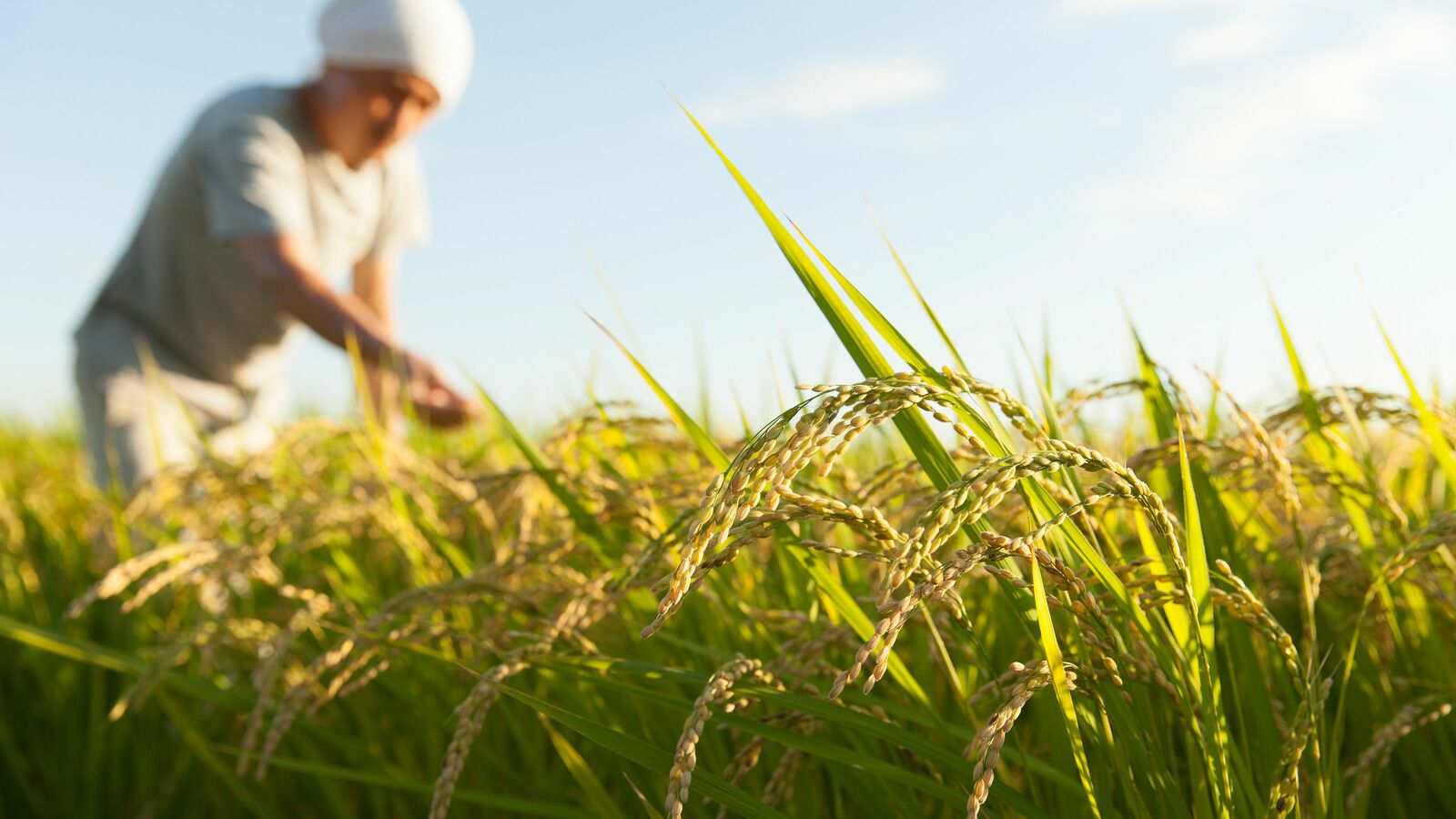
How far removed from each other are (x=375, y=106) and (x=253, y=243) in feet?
2.38

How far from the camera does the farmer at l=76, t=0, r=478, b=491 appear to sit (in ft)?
11.9

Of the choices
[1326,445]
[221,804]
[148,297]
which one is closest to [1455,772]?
[1326,445]

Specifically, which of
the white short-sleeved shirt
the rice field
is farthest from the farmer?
the rice field

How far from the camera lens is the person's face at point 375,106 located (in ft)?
12.7

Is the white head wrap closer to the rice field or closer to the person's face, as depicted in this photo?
the person's face

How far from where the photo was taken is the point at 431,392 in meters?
3.19

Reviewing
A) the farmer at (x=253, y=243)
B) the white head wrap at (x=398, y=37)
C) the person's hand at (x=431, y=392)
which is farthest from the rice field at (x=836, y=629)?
the white head wrap at (x=398, y=37)

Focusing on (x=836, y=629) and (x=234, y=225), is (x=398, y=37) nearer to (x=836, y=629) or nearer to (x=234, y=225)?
(x=234, y=225)

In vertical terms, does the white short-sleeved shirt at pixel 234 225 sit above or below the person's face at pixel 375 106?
below

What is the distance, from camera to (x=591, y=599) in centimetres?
130

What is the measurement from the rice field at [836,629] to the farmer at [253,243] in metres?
1.25

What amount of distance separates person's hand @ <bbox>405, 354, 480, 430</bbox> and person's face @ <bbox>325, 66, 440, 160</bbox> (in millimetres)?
1261

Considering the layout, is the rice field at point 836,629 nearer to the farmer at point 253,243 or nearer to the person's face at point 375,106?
the farmer at point 253,243

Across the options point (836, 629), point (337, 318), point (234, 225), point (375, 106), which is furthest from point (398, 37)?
point (836, 629)
